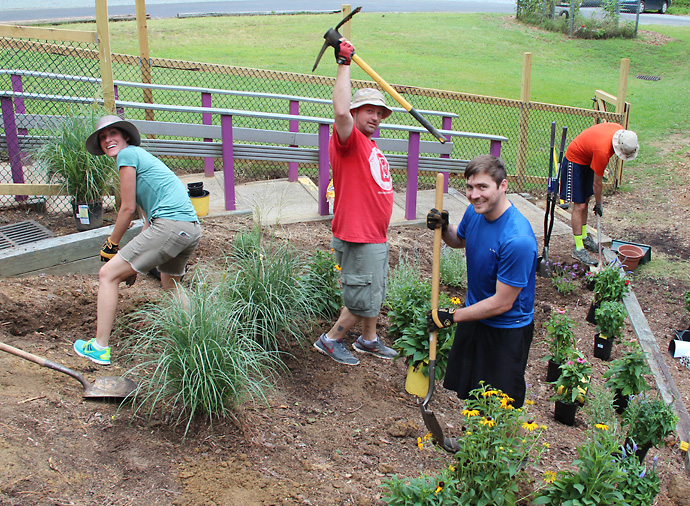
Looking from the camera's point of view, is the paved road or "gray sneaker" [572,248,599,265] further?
the paved road

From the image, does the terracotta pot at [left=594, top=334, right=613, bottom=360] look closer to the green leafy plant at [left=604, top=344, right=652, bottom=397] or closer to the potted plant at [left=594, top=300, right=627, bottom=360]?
the potted plant at [left=594, top=300, right=627, bottom=360]

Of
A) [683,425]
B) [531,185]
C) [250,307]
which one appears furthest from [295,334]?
[531,185]

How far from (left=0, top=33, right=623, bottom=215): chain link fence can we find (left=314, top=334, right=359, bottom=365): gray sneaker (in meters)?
3.40

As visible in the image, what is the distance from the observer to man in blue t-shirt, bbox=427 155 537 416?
3.08 metres

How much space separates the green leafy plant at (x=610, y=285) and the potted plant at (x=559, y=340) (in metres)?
1.20

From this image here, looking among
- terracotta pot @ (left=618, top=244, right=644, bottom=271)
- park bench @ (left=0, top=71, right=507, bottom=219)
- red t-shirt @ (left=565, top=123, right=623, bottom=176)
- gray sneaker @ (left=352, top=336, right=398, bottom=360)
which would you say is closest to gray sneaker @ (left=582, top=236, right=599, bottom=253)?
terracotta pot @ (left=618, top=244, right=644, bottom=271)

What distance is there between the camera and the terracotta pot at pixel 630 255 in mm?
7223

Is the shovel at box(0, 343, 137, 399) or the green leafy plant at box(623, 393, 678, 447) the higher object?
the shovel at box(0, 343, 137, 399)

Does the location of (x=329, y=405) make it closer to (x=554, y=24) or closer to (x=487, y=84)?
(x=487, y=84)

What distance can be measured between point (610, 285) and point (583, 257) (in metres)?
1.45

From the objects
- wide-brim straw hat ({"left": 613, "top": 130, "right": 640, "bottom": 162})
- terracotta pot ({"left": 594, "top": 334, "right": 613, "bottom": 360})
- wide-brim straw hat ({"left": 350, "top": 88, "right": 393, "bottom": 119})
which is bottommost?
terracotta pot ({"left": 594, "top": 334, "right": 613, "bottom": 360})

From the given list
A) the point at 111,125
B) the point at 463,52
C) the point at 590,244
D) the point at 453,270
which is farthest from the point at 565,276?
the point at 463,52

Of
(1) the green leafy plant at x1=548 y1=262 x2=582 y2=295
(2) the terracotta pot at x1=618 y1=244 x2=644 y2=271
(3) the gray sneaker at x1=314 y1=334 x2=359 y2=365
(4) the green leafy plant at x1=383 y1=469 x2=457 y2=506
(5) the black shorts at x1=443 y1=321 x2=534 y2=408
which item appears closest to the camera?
(4) the green leafy plant at x1=383 y1=469 x2=457 y2=506

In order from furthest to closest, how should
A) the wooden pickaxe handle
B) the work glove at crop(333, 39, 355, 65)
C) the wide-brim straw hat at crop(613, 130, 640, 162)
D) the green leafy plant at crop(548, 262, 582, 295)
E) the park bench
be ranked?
the wide-brim straw hat at crop(613, 130, 640, 162), the green leafy plant at crop(548, 262, 582, 295), the park bench, the wooden pickaxe handle, the work glove at crop(333, 39, 355, 65)
